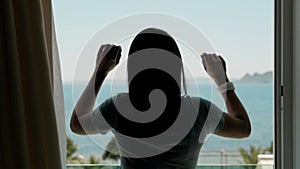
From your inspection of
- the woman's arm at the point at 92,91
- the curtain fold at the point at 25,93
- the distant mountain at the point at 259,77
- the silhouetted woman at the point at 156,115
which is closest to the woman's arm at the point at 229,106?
the silhouetted woman at the point at 156,115

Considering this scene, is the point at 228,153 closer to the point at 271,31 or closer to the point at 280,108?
the point at 280,108

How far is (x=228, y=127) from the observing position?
142cm

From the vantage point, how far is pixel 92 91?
1.46m

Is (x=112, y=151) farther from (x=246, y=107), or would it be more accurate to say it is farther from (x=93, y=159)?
(x=246, y=107)

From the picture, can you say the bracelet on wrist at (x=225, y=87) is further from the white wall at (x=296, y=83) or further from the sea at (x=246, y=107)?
the white wall at (x=296, y=83)

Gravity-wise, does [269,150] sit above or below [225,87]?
below

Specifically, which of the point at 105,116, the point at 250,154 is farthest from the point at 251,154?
the point at 105,116

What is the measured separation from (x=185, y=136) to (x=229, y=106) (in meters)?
0.21

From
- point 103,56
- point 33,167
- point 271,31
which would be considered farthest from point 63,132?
point 271,31

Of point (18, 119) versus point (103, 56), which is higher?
point (103, 56)

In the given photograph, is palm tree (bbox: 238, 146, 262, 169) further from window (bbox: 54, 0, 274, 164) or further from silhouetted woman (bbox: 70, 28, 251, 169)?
silhouetted woman (bbox: 70, 28, 251, 169)

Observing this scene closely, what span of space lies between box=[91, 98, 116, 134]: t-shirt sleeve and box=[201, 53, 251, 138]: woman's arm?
40cm

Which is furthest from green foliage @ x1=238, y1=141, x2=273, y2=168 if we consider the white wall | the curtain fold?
the curtain fold

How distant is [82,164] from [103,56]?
47 cm
